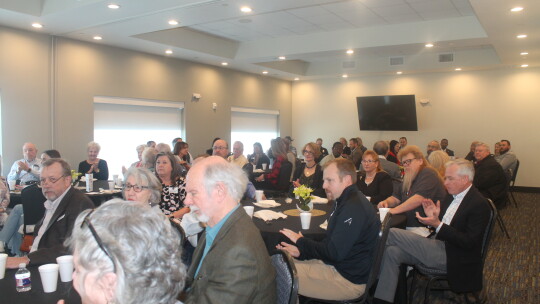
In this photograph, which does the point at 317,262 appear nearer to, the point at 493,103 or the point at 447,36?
the point at 447,36

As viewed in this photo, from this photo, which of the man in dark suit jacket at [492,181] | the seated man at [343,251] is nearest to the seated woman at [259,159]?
the man in dark suit jacket at [492,181]

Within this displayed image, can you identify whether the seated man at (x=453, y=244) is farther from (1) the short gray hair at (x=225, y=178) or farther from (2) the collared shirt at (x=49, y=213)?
(2) the collared shirt at (x=49, y=213)

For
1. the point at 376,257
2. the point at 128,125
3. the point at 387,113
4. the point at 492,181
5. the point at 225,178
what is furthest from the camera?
the point at 387,113

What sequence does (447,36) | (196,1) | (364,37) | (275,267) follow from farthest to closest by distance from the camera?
(364,37)
(447,36)
(196,1)
(275,267)

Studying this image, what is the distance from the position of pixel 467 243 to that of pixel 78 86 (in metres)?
7.30

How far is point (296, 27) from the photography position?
27.9 ft

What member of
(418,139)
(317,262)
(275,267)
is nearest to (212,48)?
(418,139)

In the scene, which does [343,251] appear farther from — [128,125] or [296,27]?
[128,125]

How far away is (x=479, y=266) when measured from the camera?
3176mm

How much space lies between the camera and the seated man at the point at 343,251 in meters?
2.62

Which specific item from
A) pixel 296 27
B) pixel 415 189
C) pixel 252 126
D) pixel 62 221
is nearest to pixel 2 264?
pixel 62 221

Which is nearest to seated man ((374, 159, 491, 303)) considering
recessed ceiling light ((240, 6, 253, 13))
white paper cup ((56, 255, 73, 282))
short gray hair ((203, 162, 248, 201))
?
short gray hair ((203, 162, 248, 201))

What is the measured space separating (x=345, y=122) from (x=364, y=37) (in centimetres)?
494

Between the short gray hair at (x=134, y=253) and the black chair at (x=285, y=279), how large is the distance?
2.08 feet
